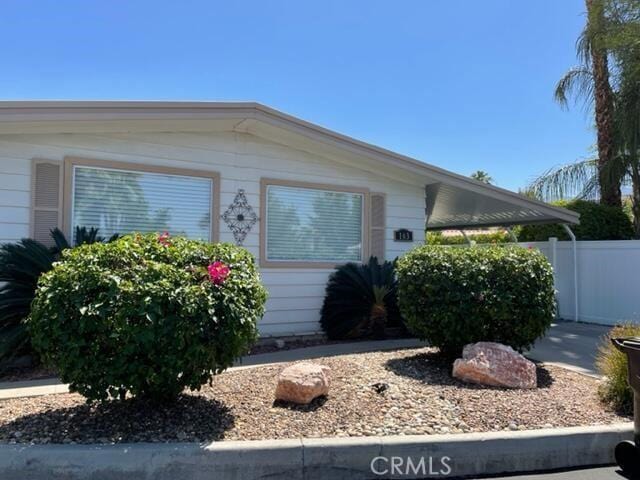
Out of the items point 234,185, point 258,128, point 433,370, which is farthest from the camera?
point 234,185

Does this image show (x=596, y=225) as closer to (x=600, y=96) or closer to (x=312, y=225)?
(x=600, y=96)

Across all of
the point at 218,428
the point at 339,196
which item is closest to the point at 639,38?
the point at 339,196

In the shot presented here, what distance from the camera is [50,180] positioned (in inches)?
294

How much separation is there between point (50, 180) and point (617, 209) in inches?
535

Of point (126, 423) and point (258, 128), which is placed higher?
point (258, 128)

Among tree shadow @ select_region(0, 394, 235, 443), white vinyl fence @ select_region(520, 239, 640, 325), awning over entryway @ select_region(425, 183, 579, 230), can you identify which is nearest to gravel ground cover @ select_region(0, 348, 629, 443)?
tree shadow @ select_region(0, 394, 235, 443)

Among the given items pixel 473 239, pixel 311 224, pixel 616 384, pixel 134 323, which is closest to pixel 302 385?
pixel 134 323

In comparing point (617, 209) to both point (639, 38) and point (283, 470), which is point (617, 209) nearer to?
point (639, 38)

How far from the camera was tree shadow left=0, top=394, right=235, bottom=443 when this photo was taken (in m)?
4.27

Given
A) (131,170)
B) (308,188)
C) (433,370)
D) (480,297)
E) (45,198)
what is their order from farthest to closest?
(308,188) → (131,170) → (45,198) → (433,370) → (480,297)

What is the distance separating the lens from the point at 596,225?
46.3 ft

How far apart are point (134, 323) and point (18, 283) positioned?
345 cm

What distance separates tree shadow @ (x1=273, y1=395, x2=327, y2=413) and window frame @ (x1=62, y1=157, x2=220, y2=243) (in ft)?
13.4

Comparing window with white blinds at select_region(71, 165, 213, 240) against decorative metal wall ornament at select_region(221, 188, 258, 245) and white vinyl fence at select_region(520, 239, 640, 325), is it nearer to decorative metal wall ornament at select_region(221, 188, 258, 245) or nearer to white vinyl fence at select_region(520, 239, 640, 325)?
decorative metal wall ornament at select_region(221, 188, 258, 245)
